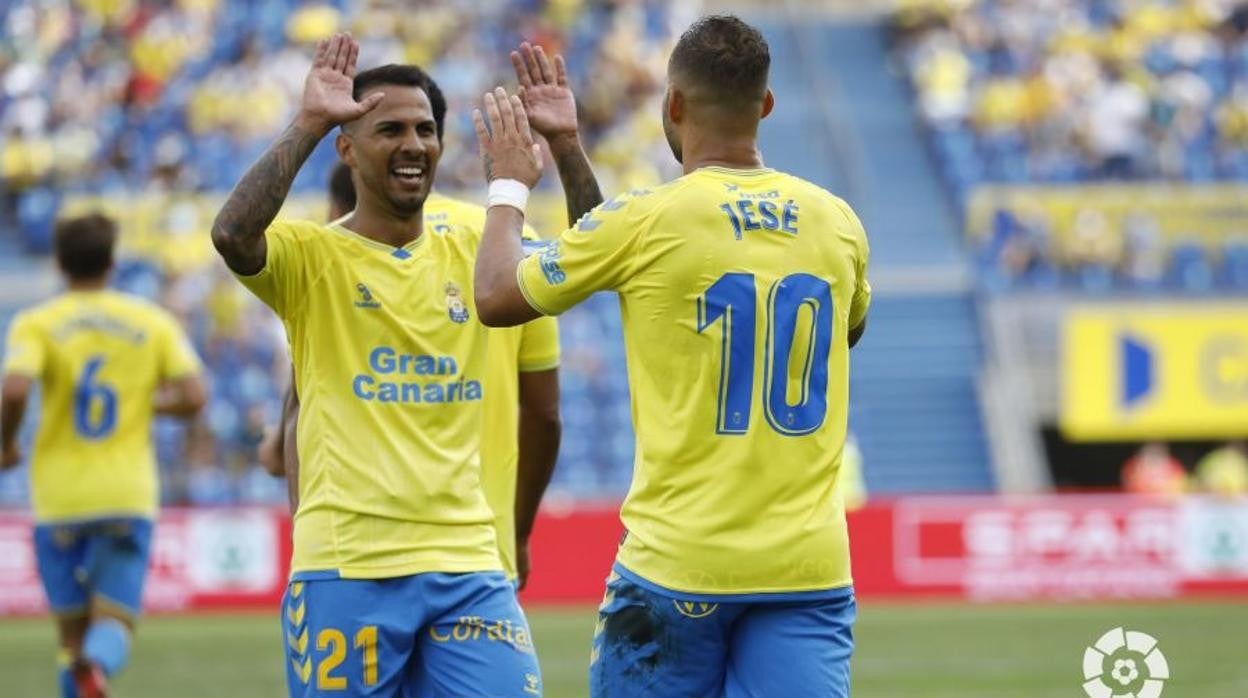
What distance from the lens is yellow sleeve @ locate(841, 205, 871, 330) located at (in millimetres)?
5648

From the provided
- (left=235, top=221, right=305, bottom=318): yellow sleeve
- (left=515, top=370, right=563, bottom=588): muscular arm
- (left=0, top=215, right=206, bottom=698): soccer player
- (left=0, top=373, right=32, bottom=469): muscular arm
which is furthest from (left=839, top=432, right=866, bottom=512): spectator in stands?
(left=235, top=221, right=305, bottom=318): yellow sleeve

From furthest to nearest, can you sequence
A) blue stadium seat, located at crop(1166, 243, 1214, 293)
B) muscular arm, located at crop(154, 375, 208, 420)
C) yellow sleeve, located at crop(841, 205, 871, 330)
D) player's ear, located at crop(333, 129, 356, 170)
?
blue stadium seat, located at crop(1166, 243, 1214, 293) → muscular arm, located at crop(154, 375, 208, 420) → player's ear, located at crop(333, 129, 356, 170) → yellow sleeve, located at crop(841, 205, 871, 330)

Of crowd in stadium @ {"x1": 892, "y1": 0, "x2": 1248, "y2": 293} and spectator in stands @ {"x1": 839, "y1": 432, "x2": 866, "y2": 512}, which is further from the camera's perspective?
crowd in stadium @ {"x1": 892, "y1": 0, "x2": 1248, "y2": 293}

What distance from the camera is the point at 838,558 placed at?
5508mm

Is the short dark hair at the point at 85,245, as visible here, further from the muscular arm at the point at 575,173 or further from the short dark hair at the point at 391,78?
the muscular arm at the point at 575,173

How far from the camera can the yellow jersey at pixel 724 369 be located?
5.39m

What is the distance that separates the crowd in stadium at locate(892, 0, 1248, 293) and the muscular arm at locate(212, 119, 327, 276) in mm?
21748

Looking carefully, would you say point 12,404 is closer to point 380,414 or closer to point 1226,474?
point 380,414

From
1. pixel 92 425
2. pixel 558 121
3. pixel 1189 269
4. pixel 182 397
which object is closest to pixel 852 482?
pixel 1189 269

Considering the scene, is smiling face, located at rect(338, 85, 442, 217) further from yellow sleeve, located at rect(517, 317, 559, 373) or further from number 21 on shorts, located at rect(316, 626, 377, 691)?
number 21 on shorts, located at rect(316, 626, 377, 691)

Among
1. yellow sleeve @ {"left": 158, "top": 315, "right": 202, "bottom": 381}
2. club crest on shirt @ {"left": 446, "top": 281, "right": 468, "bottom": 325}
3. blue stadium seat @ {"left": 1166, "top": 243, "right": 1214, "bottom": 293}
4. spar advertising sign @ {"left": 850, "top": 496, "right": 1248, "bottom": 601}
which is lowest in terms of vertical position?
spar advertising sign @ {"left": 850, "top": 496, "right": 1248, "bottom": 601}

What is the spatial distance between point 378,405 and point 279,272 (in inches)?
18.2

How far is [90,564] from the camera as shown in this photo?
1058 cm

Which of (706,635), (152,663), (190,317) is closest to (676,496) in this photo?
(706,635)
